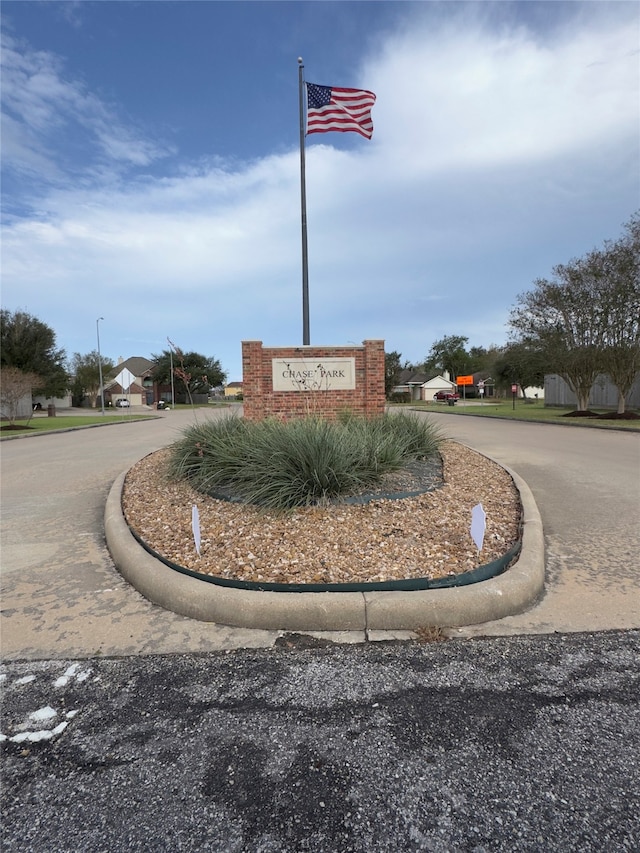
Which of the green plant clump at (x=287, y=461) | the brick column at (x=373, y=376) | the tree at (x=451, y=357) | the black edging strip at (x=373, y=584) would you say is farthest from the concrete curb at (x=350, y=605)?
the tree at (x=451, y=357)

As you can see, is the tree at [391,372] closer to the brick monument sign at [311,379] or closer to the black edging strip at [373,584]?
the brick monument sign at [311,379]

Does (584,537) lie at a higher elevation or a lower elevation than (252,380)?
lower

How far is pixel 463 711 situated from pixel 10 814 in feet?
6.20

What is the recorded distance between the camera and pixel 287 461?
522 centimetres

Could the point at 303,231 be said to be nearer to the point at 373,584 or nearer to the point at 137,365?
the point at 373,584

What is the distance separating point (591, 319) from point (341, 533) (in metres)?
23.0

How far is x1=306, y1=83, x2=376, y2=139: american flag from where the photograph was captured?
11.2 metres

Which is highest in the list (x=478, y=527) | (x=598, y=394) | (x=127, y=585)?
(x=598, y=394)

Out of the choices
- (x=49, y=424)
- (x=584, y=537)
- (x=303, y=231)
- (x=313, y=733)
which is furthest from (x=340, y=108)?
(x=49, y=424)

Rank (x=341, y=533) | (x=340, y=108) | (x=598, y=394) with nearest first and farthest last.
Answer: (x=341, y=533), (x=340, y=108), (x=598, y=394)

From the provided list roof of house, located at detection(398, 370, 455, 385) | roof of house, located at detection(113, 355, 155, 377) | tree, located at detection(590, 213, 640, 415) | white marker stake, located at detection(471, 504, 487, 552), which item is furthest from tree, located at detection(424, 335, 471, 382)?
white marker stake, located at detection(471, 504, 487, 552)

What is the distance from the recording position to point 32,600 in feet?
12.3

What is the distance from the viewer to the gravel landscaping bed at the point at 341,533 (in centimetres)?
367

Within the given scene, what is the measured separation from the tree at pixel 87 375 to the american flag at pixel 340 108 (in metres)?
58.4
